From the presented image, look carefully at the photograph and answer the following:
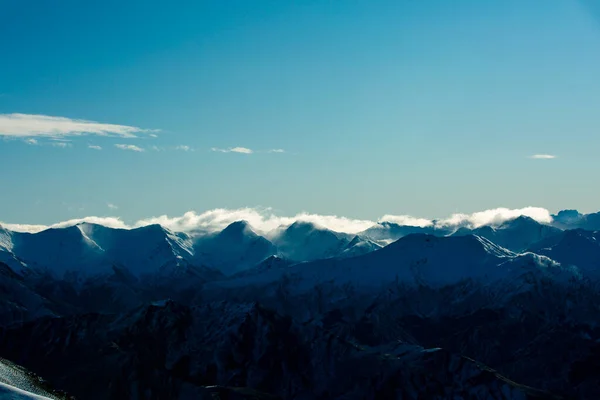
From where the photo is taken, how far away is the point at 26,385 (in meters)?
198
